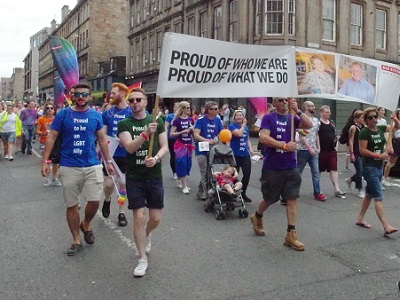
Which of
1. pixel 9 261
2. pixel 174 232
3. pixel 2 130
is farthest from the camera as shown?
pixel 2 130

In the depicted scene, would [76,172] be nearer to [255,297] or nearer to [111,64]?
[255,297]

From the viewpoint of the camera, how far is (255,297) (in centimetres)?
388

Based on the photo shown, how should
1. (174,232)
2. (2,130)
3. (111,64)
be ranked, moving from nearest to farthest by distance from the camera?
1. (174,232)
2. (2,130)
3. (111,64)

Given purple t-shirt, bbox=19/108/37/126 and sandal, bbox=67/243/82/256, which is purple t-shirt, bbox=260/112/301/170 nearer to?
sandal, bbox=67/243/82/256

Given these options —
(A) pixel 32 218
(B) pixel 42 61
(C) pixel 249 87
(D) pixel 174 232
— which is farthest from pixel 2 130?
(B) pixel 42 61

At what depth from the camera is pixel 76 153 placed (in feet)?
16.2

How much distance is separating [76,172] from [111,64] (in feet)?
141

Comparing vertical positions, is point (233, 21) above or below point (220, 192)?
above

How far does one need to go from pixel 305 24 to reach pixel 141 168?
2105cm

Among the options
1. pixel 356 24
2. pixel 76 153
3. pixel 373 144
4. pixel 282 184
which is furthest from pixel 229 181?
pixel 356 24

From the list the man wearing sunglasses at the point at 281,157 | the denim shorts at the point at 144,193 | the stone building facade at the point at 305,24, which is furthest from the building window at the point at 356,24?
the denim shorts at the point at 144,193

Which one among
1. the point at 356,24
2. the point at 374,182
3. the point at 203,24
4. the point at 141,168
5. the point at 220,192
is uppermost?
the point at 203,24

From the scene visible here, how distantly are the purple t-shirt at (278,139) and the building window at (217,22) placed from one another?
21.8 meters

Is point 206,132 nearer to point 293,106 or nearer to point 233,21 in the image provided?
point 293,106
